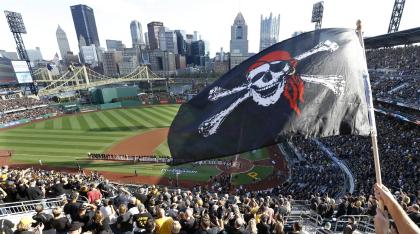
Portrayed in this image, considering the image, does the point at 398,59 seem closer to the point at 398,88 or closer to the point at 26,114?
the point at 398,88

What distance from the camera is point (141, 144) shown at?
1446 inches

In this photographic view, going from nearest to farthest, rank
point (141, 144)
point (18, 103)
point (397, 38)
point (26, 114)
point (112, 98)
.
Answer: point (141, 144) < point (397, 38) < point (26, 114) < point (18, 103) < point (112, 98)

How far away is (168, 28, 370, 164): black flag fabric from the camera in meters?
5.56

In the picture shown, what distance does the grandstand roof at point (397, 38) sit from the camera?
33.3 meters

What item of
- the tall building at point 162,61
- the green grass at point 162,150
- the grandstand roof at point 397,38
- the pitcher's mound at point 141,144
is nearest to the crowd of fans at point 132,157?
the green grass at point 162,150

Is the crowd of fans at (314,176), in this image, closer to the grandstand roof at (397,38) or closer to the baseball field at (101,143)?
the baseball field at (101,143)

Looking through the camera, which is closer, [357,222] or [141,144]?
[357,222]

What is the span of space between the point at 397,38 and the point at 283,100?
141 ft

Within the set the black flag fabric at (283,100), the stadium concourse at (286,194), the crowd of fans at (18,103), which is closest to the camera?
the black flag fabric at (283,100)

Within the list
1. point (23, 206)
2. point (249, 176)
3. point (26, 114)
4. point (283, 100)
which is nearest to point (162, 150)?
point (249, 176)

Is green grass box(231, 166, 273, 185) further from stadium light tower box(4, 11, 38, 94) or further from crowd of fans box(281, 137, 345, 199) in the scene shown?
stadium light tower box(4, 11, 38, 94)

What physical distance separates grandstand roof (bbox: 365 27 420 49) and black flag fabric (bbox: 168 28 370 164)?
35424 mm

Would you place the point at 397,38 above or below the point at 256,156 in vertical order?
above

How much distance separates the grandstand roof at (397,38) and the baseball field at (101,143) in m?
23.8
